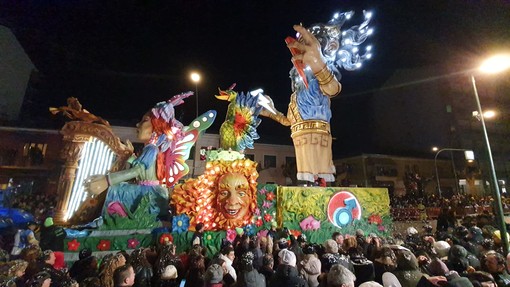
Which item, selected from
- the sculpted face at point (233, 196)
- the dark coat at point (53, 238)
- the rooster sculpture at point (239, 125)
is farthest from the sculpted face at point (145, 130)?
the dark coat at point (53, 238)

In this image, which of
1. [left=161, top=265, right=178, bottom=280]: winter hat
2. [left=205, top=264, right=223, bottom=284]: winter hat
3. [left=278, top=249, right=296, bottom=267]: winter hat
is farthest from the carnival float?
[left=278, top=249, right=296, bottom=267]: winter hat

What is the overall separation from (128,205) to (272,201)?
4284 mm

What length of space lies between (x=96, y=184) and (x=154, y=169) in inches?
69.9

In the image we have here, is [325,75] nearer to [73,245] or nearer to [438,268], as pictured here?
[438,268]

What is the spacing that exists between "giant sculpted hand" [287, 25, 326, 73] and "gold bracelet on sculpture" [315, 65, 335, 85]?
132mm

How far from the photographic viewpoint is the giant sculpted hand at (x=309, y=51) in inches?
372

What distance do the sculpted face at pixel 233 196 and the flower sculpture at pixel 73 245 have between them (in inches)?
137

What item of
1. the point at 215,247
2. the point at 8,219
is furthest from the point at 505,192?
the point at 8,219

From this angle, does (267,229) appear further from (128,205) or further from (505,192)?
(505,192)

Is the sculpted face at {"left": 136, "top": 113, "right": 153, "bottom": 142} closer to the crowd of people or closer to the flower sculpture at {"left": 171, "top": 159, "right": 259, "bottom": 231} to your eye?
the flower sculpture at {"left": 171, "top": 159, "right": 259, "bottom": 231}

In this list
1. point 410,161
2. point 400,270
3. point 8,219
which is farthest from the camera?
point 410,161

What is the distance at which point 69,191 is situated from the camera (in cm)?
869

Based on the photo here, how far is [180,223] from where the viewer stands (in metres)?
7.23

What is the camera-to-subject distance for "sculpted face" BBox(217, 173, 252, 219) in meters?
7.54
